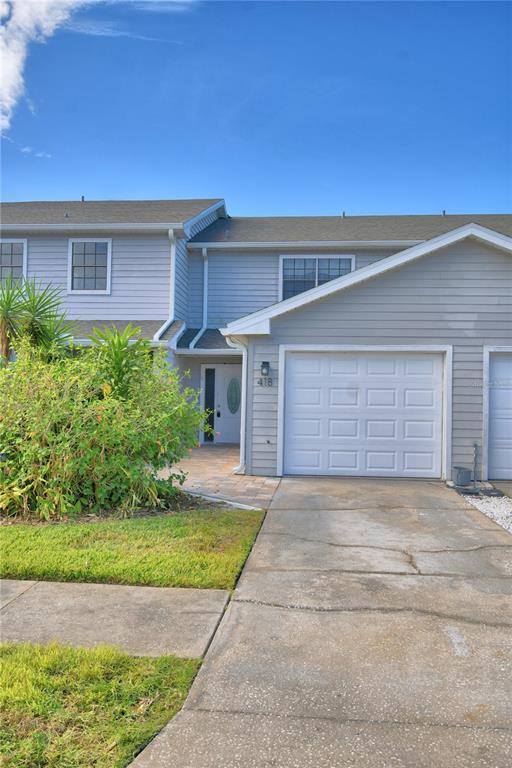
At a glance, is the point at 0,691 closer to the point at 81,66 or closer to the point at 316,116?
the point at 81,66

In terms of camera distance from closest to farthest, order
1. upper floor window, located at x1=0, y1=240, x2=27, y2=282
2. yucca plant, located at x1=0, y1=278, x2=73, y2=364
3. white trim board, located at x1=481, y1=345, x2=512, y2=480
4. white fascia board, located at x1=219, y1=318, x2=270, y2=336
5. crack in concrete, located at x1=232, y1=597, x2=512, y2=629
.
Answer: crack in concrete, located at x1=232, y1=597, x2=512, y2=629
yucca plant, located at x1=0, y1=278, x2=73, y2=364
white trim board, located at x1=481, y1=345, x2=512, y2=480
white fascia board, located at x1=219, y1=318, x2=270, y2=336
upper floor window, located at x1=0, y1=240, x2=27, y2=282

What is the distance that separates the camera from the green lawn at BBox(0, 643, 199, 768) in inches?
89.0

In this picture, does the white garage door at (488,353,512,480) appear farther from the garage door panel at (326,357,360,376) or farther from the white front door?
the white front door

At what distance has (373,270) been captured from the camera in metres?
9.10

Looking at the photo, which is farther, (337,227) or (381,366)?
(337,227)

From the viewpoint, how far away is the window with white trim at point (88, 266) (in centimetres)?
1368

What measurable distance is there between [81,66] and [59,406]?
9214mm

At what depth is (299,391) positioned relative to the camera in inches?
376

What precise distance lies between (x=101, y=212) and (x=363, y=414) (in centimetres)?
979

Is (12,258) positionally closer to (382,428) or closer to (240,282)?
(240,282)

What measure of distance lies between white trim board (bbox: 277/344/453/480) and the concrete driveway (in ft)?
11.5

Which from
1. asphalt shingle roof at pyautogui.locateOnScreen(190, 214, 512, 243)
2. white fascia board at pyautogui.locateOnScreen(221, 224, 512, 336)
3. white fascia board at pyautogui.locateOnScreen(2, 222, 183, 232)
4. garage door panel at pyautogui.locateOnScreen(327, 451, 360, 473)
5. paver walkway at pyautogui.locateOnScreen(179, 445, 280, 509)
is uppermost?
asphalt shingle roof at pyautogui.locateOnScreen(190, 214, 512, 243)

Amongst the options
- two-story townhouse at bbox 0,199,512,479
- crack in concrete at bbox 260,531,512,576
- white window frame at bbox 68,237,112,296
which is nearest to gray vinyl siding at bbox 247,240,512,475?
two-story townhouse at bbox 0,199,512,479

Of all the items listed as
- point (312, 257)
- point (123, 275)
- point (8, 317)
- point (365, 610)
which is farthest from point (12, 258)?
point (365, 610)
